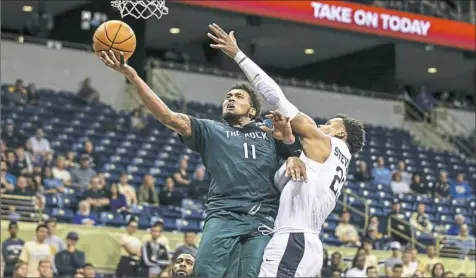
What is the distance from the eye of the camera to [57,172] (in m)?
18.0

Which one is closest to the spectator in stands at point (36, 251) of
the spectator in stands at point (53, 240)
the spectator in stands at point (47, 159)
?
the spectator in stands at point (53, 240)

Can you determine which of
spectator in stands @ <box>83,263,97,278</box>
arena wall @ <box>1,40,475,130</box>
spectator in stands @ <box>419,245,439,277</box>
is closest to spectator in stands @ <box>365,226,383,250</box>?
spectator in stands @ <box>419,245,439,277</box>

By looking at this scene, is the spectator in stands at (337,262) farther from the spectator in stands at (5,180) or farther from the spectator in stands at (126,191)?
the spectator in stands at (5,180)

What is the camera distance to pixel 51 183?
17.7 meters

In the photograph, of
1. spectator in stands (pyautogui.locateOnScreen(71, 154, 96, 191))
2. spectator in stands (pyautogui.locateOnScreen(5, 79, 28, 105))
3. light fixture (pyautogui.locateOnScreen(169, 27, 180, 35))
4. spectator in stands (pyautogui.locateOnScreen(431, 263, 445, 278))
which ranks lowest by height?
spectator in stands (pyautogui.locateOnScreen(431, 263, 445, 278))

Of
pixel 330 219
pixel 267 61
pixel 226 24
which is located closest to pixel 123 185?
pixel 330 219

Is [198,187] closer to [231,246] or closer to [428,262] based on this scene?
[428,262]

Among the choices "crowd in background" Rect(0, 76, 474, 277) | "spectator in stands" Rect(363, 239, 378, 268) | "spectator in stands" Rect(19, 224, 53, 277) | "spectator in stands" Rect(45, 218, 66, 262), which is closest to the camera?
"spectator in stands" Rect(19, 224, 53, 277)

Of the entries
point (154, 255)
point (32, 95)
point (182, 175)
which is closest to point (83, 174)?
point (182, 175)

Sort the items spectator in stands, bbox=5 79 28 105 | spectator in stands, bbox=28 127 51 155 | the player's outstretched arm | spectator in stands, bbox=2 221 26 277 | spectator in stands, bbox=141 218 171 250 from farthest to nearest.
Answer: spectator in stands, bbox=5 79 28 105, spectator in stands, bbox=28 127 51 155, spectator in stands, bbox=141 218 171 250, spectator in stands, bbox=2 221 26 277, the player's outstretched arm

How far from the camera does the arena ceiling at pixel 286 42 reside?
86.9ft

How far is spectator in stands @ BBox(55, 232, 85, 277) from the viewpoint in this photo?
577 inches

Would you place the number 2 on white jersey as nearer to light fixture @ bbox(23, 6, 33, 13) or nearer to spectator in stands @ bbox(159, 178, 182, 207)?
spectator in stands @ bbox(159, 178, 182, 207)

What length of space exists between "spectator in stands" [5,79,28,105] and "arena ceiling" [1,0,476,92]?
158 inches
